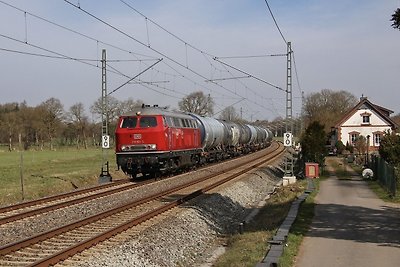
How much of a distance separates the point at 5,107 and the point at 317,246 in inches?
3479

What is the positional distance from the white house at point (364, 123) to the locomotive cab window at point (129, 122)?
43.6 meters

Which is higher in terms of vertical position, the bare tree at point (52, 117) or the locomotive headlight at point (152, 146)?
the bare tree at point (52, 117)

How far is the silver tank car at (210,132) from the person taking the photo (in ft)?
121

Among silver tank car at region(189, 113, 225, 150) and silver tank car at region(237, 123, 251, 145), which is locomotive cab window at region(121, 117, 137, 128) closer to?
silver tank car at region(189, 113, 225, 150)

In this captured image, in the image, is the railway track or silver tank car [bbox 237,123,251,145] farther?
silver tank car [bbox 237,123,251,145]

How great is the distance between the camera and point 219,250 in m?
13.2

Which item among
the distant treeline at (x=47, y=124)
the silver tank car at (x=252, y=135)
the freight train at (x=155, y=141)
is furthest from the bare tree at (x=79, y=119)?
the freight train at (x=155, y=141)

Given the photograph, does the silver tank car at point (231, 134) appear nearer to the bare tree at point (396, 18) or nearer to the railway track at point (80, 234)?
the railway track at point (80, 234)

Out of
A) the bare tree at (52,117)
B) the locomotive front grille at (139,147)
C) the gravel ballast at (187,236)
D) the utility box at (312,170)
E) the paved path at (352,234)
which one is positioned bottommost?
the gravel ballast at (187,236)

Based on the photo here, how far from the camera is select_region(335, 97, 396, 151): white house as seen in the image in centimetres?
6538

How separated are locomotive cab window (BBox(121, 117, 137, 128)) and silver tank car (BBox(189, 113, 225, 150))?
9341mm

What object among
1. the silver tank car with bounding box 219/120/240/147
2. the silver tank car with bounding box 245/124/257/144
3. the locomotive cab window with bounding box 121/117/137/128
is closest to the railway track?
the locomotive cab window with bounding box 121/117/137/128

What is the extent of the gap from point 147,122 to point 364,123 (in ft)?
147

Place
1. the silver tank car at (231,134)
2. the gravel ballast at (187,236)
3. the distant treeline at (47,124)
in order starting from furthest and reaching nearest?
the distant treeline at (47,124), the silver tank car at (231,134), the gravel ballast at (187,236)
